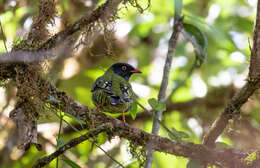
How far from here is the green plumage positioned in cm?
415

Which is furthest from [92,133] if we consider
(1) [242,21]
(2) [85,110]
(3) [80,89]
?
(1) [242,21]

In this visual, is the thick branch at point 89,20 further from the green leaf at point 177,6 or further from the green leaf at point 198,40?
the green leaf at point 198,40

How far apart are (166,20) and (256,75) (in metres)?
4.46

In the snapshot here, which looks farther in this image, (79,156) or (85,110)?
(79,156)

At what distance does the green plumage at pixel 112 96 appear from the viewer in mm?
4152

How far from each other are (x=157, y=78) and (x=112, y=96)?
3175 mm

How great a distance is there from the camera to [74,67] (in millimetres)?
7012

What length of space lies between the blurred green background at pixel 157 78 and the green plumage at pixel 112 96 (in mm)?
797

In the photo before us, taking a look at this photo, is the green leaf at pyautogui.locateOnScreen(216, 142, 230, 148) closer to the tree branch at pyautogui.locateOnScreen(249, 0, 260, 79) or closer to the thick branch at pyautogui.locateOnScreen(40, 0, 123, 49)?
the tree branch at pyautogui.locateOnScreen(249, 0, 260, 79)

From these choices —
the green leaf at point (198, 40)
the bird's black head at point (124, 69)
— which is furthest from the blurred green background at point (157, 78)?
the green leaf at point (198, 40)

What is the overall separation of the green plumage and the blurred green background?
80 cm

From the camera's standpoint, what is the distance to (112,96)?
421 centimetres

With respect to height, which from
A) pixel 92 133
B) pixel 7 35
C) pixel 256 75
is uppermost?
pixel 7 35

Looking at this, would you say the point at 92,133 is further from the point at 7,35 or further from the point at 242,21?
the point at 242,21
